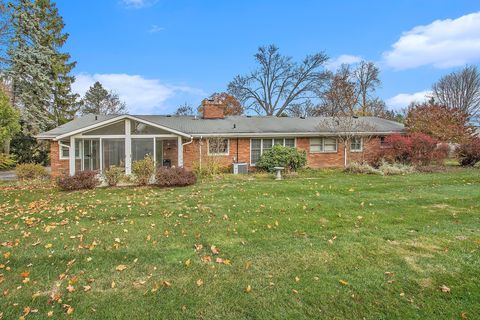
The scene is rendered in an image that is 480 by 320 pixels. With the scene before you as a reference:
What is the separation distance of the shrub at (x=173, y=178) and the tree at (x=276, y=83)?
91.9 feet

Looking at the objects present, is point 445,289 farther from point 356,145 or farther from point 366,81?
point 366,81

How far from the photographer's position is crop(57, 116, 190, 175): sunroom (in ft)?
45.9

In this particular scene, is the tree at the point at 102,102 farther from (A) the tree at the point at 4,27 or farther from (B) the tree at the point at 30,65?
(A) the tree at the point at 4,27

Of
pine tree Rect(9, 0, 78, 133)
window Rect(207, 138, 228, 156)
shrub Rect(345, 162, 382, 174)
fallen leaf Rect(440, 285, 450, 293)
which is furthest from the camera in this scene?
pine tree Rect(9, 0, 78, 133)

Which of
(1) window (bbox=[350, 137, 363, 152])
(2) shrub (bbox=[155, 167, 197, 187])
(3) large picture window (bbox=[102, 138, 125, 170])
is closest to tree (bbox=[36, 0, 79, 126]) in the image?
(3) large picture window (bbox=[102, 138, 125, 170])

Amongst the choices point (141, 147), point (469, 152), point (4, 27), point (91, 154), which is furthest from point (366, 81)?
point (4, 27)

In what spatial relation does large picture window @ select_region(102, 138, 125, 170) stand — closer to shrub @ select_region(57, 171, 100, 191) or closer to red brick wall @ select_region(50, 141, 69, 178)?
red brick wall @ select_region(50, 141, 69, 178)

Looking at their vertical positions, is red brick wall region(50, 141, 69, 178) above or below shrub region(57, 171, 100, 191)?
above

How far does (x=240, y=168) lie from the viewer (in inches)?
643

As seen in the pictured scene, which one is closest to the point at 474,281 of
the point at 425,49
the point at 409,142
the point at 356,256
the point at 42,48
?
the point at 356,256

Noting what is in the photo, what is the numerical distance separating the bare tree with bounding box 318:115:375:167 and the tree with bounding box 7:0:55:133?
2177 cm

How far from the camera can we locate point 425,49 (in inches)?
877

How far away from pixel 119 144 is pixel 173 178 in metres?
6.02

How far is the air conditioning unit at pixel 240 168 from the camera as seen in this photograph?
16.2m
